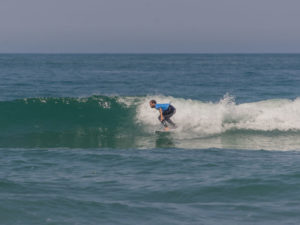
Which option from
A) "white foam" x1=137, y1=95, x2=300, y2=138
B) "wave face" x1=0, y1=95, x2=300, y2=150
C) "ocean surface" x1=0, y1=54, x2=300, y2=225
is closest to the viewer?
"ocean surface" x1=0, y1=54, x2=300, y2=225

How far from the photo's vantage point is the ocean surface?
22.1ft

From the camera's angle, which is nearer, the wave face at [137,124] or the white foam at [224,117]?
the wave face at [137,124]

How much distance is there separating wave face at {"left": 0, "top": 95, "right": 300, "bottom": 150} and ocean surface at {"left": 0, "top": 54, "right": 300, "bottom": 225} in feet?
0.13

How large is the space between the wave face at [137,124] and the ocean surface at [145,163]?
0.04 metres

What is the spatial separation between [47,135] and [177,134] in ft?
15.5

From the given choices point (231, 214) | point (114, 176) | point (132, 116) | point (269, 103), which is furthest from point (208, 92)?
point (231, 214)

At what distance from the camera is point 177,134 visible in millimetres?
14672

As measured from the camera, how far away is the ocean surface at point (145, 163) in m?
6.74

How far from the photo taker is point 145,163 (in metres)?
9.93

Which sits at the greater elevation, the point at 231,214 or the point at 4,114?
the point at 4,114

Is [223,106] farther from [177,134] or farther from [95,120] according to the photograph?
[95,120]

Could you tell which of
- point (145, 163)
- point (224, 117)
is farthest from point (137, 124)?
point (145, 163)

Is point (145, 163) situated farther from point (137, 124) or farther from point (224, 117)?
point (224, 117)

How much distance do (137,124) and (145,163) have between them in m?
7.12
